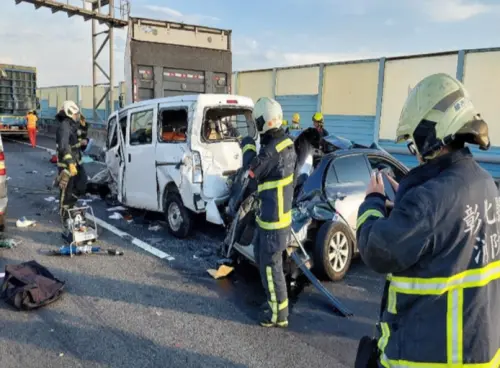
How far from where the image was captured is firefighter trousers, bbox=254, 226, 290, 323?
12.7ft

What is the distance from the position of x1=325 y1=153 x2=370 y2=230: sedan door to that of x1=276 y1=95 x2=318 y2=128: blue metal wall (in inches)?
350

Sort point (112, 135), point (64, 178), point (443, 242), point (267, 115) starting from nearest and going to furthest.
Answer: point (443, 242)
point (267, 115)
point (64, 178)
point (112, 135)

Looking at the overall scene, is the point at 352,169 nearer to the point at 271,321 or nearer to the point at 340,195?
the point at 340,195

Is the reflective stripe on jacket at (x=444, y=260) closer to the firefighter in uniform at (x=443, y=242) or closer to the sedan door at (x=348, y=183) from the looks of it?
the firefighter in uniform at (x=443, y=242)

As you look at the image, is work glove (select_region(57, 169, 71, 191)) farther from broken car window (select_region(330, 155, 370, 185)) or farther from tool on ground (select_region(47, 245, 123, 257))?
broken car window (select_region(330, 155, 370, 185))

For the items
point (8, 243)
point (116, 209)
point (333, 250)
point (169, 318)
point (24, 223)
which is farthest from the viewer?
point (116, 209)

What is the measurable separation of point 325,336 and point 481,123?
106 inches

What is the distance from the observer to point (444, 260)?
5.03 feet

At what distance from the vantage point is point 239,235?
4785 mm

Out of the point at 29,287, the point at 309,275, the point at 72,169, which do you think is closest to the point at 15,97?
the point at 72,169

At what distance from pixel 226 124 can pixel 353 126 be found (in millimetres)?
7213

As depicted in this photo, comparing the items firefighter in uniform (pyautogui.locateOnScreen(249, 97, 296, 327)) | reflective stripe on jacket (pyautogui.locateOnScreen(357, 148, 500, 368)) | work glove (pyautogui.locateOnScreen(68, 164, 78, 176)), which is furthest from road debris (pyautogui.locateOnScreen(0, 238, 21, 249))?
reflective stripe on jacket (pyautogui.locateOnScreen(357, 148, 500, 368))

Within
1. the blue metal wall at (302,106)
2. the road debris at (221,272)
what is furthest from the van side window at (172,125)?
the blue metal wall at (302,106)

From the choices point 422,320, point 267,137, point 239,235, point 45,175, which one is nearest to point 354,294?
point 239,235
